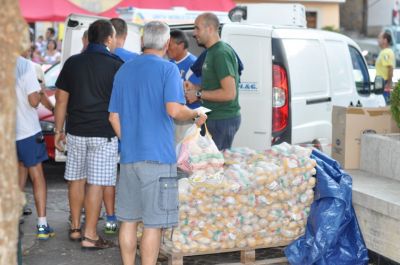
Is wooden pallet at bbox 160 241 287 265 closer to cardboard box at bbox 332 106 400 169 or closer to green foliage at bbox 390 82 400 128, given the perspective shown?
cardboard box at bbox 332 106 400 169

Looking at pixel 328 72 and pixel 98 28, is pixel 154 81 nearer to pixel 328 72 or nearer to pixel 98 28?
pixel 98 28

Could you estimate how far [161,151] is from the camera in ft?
16.1

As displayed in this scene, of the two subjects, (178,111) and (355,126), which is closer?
(178,111)

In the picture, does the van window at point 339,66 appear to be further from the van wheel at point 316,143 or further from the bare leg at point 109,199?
the bare leg at point 109,199

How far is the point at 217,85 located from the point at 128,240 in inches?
73.2

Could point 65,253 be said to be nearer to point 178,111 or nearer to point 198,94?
point 198,94

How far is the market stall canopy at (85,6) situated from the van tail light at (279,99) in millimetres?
8960

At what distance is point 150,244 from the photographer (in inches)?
197

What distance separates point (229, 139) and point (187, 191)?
1342mm

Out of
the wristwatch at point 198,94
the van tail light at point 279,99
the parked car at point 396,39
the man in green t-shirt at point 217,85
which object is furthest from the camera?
the parked car at point 396,39

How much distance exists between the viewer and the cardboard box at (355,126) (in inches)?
249

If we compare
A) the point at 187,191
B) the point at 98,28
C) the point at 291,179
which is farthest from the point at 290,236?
the point at 98,28

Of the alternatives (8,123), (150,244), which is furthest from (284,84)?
(8,123)

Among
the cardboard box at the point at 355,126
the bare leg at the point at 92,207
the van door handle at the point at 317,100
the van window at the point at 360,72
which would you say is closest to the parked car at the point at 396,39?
the van window at the point at 360,72
